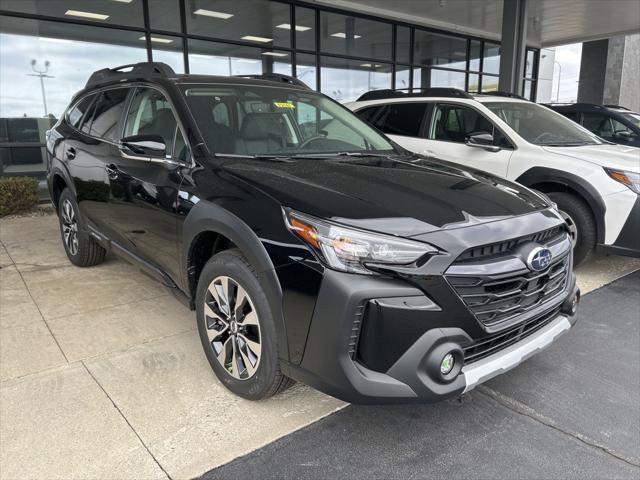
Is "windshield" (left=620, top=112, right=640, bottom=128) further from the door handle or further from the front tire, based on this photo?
the front tire

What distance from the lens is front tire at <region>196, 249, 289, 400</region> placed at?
7.47 feet

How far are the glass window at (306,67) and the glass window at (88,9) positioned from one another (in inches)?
135

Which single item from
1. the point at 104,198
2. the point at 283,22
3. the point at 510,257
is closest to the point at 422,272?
the point at 510,257

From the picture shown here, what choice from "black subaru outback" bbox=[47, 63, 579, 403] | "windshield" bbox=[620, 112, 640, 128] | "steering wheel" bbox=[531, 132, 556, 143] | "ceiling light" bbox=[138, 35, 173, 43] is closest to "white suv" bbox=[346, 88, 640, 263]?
"steering wheel" bbox=[531, 132, 556, 143]

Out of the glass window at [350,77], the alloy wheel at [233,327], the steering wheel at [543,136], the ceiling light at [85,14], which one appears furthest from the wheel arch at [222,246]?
the glass window at [350,77]

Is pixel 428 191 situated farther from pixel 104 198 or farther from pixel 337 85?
pixel 337 85

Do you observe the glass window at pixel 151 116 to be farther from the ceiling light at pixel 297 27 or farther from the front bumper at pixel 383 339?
the ceiling light at pixel 297 27

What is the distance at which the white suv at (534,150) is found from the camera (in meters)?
4.34

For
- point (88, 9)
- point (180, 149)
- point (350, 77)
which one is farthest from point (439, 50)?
point (180, 149)

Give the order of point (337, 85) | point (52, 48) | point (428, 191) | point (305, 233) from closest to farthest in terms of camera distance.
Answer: point (305, 233)
point (428, 191)
point (52, 48)
point (337, 85)

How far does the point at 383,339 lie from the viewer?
195 centimetres

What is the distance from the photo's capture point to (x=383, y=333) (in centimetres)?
195

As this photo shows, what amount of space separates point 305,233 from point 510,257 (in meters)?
Result: 0.91

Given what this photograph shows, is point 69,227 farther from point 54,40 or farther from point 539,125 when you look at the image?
point 54,40
